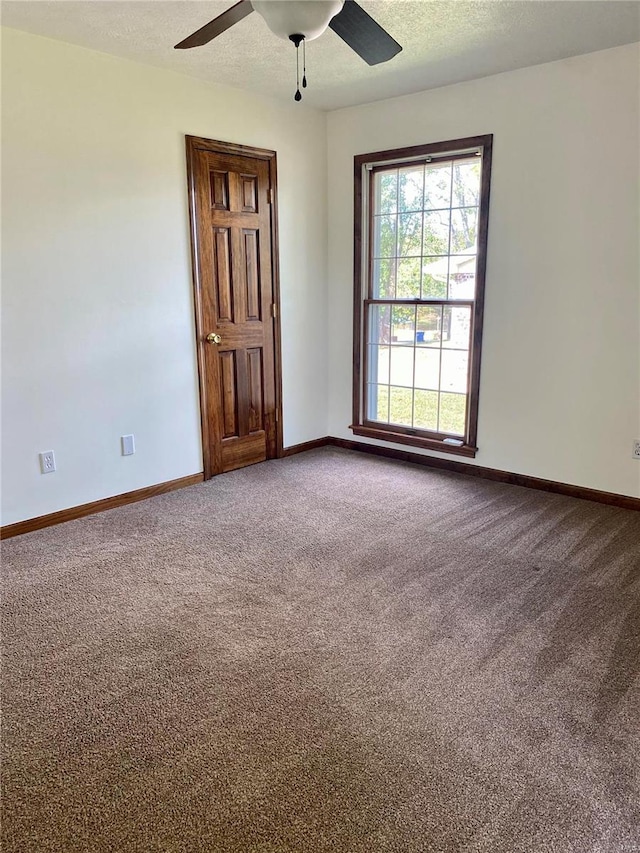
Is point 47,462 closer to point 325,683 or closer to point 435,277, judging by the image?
point 325,683

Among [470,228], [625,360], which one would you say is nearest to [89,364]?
[470,228]

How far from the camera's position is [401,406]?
4.68 meters

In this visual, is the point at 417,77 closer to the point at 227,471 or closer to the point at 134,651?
the point at 227,471

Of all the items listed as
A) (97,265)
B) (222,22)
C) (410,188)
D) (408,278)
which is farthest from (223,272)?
(222,22)

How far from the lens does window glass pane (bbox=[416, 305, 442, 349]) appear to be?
4.31 meters

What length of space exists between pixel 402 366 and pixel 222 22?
2.80 m

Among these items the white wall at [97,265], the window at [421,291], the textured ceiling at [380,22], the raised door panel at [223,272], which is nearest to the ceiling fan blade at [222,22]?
A: the textured ceiling at [380,22]

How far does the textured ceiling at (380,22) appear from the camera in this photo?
8.96 feet

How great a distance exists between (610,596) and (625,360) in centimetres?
152

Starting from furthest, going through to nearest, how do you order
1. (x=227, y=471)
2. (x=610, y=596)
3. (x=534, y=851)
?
(x=227, y=471)
(x=610, y=596)
(x=534, y=851)

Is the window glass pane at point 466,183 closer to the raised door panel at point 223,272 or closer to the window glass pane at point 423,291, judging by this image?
the window glass pane at point 423,291

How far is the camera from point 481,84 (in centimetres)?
378

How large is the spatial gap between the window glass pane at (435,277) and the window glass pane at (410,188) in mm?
406

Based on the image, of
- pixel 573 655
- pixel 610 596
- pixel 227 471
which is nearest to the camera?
pixel 573 655
